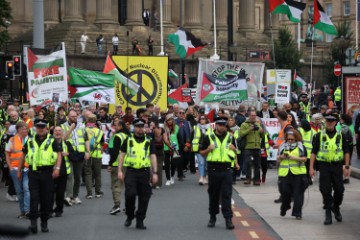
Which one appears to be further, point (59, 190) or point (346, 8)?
point (346, 8)

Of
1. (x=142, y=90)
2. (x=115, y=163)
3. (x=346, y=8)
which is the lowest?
(x=115, y=163)

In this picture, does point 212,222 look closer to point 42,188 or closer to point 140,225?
point 140,225

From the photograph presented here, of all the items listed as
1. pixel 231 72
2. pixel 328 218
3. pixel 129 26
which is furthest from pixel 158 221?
pixel 129 26

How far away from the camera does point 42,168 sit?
13.9 meters

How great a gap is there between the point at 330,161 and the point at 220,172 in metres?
1.65

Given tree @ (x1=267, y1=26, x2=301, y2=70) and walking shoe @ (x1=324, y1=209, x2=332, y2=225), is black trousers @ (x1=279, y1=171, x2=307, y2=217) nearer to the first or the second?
walking shoe @ (x1=324, y1=209, x2=332, y2=225)

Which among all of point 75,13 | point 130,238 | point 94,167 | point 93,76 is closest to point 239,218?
point 130,238

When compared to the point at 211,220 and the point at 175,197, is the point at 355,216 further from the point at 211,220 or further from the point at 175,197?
the point at 175,197

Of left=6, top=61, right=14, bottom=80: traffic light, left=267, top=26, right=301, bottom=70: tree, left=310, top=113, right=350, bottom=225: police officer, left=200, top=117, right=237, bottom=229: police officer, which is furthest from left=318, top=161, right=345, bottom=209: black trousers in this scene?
left=267, top=26, right=301, bottom=70: tree

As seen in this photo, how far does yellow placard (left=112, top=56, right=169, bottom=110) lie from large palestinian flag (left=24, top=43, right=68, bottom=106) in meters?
4.84

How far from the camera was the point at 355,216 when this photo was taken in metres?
15.6

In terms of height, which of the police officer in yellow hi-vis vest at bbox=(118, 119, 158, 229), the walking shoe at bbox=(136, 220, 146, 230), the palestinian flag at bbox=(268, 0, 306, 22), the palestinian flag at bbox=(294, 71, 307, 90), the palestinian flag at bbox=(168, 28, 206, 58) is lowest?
the walking shoe at bbox=(136, 220, 146, 230)

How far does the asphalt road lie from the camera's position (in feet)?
44.5

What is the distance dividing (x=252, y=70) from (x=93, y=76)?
545 cm
